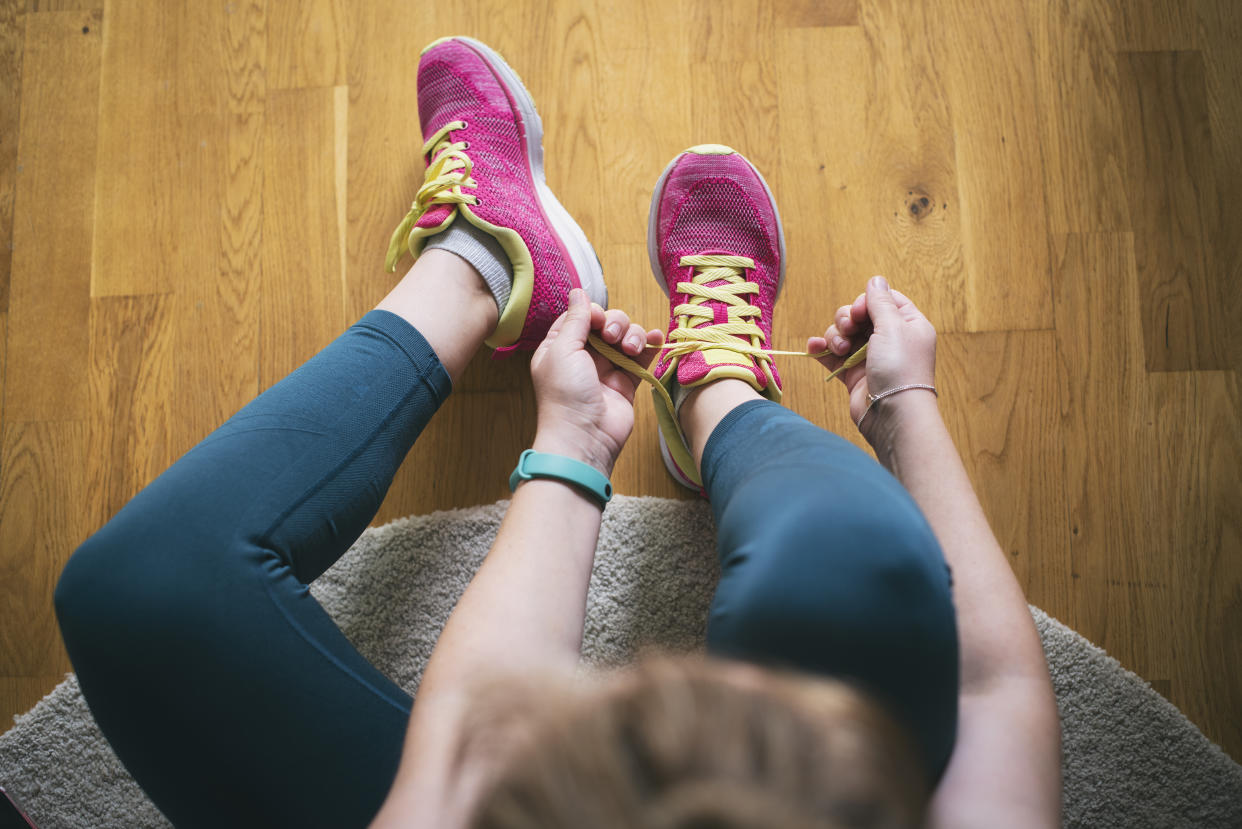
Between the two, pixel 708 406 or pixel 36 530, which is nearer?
pixel 708 406

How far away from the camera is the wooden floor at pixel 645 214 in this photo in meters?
0.86

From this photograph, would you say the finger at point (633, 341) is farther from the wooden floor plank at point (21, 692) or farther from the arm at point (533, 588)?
the wooden floor plank at point (21, 692)

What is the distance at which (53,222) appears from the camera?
930 millimetres

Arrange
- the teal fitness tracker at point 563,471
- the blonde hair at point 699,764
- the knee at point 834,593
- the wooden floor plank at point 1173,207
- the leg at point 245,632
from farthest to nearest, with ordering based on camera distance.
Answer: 1. the wooden floor plank at point 1173,207
2. the teal fitness tracker at point 563,471
3. the leg at point 245,632
4. the knee at point 834,593
5. the blonde hair at point 699,764

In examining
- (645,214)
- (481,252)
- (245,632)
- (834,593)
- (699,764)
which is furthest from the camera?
(645,214)

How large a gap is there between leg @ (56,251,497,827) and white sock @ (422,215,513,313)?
0.20 meters

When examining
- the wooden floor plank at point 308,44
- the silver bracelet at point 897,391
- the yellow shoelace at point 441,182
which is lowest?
the silver bracelet at point 897,391

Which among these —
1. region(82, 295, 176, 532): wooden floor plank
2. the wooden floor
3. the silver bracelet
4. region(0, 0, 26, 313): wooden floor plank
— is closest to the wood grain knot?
the wooden floor

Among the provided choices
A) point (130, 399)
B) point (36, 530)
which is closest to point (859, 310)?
point (130, 399)

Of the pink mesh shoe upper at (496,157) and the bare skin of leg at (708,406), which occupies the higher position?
the pink mesh shoe upper at (496,157)

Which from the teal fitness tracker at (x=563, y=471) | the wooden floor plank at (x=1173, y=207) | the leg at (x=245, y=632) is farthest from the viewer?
the wooden floor plank at (x=1173, y=207)

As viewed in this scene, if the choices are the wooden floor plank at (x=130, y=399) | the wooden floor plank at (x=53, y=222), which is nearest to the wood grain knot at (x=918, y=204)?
the wooden floor plank at (x=130, y=399)

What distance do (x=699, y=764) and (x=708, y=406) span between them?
19.2 inches

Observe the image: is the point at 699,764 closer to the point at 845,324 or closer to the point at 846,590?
the point at 846,590
